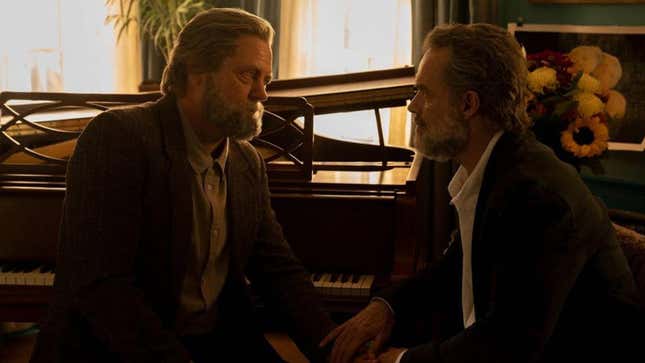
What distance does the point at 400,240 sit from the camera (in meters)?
2.48

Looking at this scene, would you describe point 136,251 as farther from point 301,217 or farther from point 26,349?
point 26,349

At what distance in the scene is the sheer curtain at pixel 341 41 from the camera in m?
4.59

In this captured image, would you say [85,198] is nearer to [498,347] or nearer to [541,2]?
[498,347]

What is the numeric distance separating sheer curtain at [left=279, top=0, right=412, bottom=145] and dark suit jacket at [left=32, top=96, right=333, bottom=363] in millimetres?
2597

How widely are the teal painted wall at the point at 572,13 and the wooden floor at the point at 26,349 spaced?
6.18ft

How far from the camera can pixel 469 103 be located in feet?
5.77

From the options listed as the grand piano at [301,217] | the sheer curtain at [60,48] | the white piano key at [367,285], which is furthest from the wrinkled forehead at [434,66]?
the sheer curtain at [60,48]

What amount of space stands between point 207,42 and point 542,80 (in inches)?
51.5

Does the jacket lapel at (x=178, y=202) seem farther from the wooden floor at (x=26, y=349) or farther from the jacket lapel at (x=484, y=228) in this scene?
the wooden floor at (x=26, y=349)

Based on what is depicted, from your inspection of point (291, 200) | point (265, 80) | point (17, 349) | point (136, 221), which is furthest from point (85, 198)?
point (17, 349)

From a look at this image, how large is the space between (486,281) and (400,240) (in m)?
0.86

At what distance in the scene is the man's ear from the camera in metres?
1.75

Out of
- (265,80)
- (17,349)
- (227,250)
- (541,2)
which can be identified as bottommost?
(17,349)

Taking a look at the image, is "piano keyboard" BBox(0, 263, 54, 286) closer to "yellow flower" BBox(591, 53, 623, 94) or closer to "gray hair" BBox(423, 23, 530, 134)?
"gray hair" BBox(423, 23, 530, 134)
